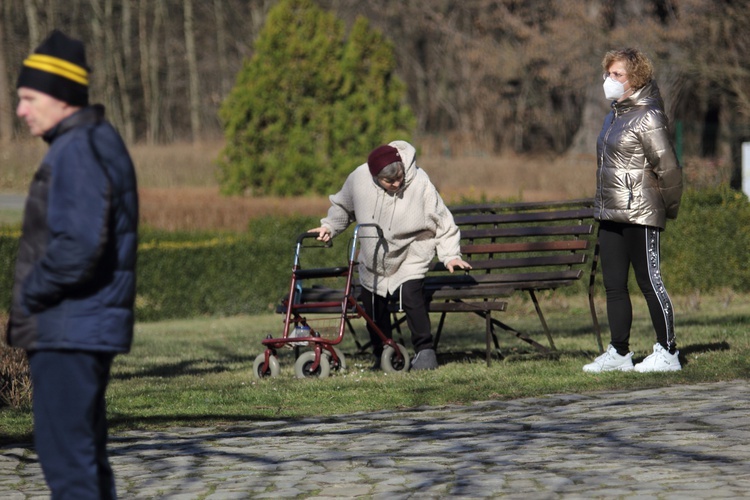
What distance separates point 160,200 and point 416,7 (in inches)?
790

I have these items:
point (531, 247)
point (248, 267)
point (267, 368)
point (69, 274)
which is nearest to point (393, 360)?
point (267, 368)

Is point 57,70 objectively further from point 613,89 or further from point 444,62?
point 444,62

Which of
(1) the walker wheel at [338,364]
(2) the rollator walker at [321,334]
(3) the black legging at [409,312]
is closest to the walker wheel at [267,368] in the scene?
(2) the rollator walker at [321,334]

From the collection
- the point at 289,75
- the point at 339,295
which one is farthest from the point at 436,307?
the point at 289,75

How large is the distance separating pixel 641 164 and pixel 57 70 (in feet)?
15.6

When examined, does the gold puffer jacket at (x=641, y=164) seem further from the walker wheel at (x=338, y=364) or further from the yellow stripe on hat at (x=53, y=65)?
the yellow stripe on hat at (x=53, y=65)

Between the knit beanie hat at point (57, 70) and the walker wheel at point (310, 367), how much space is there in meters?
4.84

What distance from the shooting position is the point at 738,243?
14984mm

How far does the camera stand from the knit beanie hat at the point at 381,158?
28.1 feet

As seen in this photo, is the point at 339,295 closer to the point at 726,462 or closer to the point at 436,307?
the point at 436,307

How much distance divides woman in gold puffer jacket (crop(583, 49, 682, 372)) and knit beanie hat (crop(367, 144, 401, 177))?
4.46 feet

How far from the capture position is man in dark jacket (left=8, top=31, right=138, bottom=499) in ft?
12.4

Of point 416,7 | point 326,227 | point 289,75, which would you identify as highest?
point 416,7

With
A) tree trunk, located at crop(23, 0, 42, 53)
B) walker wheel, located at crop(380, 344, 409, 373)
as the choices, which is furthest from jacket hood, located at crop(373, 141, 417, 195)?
tree trunk, located at crop(23, 0, 42, 53)
